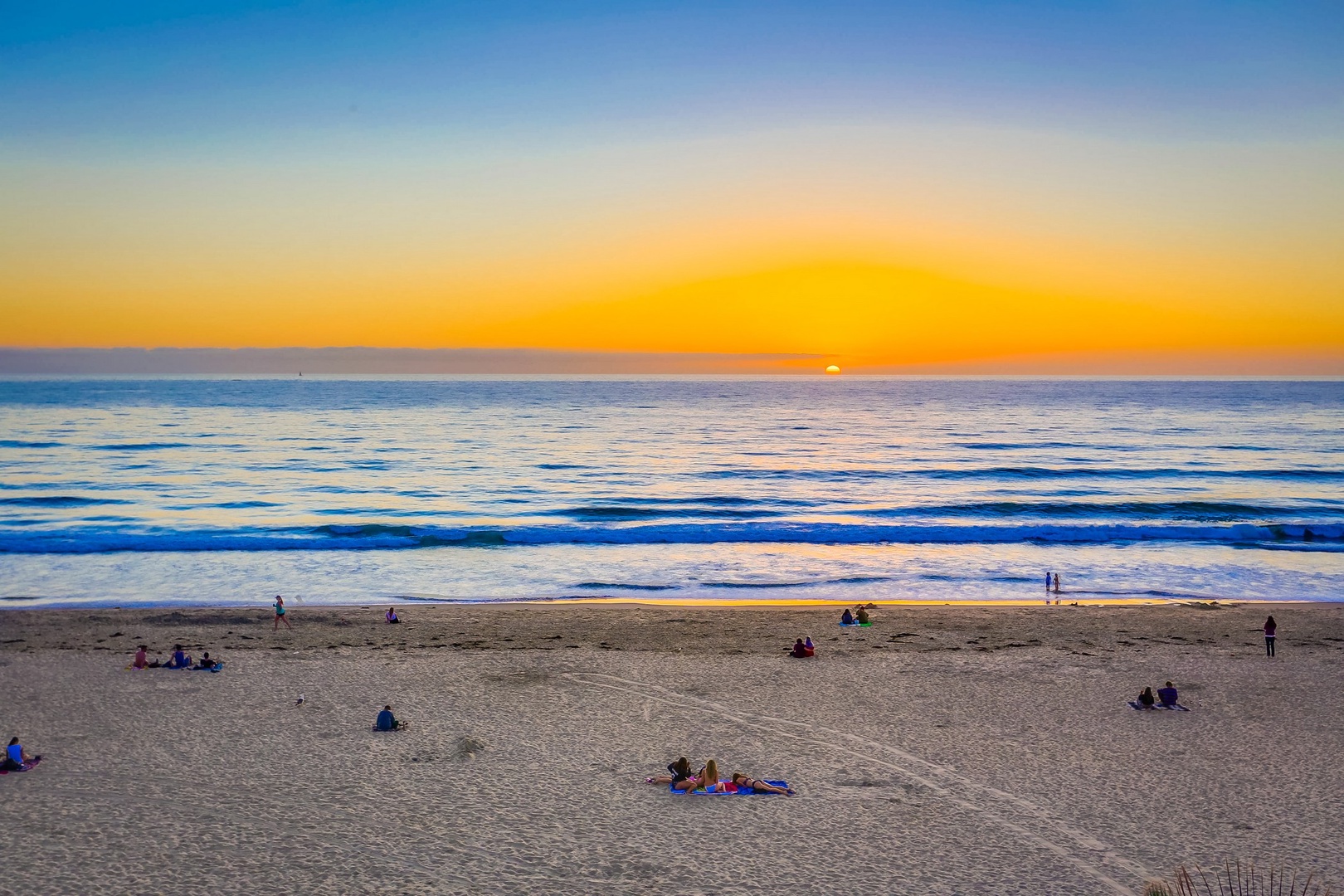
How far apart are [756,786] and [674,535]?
937 inches

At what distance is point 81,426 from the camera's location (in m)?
85.6

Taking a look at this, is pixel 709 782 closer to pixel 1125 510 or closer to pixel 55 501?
pixel 1125 510

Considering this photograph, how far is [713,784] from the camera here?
11906 mm

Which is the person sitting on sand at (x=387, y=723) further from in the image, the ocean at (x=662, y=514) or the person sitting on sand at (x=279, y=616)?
the ocean at (x=662, y=514)

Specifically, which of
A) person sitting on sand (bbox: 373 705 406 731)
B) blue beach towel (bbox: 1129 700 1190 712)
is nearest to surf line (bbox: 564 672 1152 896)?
person sitting on sand (bbox: 373 705 406 731)

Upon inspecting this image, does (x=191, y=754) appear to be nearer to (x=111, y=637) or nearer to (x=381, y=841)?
(x=381, y=841)

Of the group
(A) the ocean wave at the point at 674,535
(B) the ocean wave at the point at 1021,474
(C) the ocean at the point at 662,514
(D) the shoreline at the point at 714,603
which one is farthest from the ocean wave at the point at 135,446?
(D) the shoreline at the point at 714,603

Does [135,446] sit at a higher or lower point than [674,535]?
higher

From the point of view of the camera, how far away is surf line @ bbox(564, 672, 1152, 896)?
10.2m

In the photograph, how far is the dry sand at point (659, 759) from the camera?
1009cm

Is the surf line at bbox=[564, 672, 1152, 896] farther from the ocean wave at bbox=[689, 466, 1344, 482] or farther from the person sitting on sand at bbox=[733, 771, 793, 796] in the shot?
the ocean wave at bbox=[689, 466, 1344, 482]

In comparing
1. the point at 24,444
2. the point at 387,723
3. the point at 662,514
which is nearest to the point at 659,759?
the point at 387,723

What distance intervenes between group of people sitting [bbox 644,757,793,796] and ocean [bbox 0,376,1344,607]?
13459mm

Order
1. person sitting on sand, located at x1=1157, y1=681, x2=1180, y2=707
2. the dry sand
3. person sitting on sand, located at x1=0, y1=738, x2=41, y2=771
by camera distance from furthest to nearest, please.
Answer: person sitting on sand, located at x1=1157, y1=681, x2=1180, y2=707 < person sitting on sand, located at x1=0, y1=738, x2=41, y2=771 < the dry sand
